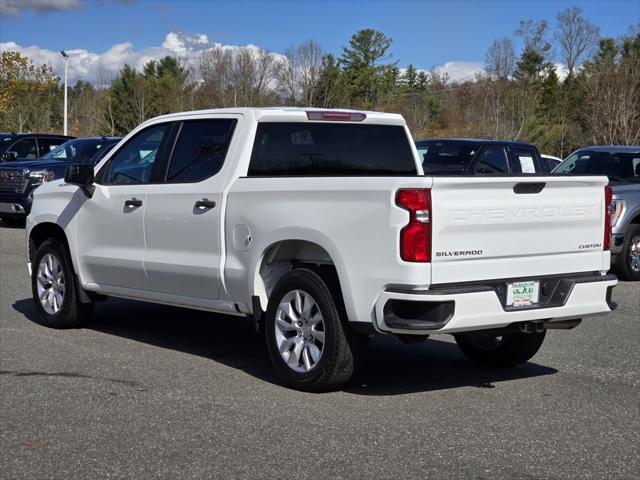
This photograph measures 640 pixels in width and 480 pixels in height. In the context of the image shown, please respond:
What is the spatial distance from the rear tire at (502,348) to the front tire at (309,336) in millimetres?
1328

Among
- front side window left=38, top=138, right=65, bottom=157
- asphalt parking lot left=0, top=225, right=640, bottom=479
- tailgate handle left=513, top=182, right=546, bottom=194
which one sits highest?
front side window left=38, top=138, right=65, bottom=157

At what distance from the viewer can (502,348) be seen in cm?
739

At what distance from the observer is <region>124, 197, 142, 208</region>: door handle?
25.5ft

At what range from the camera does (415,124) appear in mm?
48844

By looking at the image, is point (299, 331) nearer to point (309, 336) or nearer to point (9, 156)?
point (309, 336)

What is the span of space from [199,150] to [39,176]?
1257cm

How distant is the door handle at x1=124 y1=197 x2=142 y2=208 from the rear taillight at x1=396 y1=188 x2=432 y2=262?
2.77m

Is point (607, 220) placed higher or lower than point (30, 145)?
lower

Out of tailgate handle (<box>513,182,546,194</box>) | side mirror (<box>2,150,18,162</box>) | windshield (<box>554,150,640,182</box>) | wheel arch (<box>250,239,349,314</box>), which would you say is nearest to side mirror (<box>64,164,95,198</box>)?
wheel arch (<box>250,239,349,314</box>)

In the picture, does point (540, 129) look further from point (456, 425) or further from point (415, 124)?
point (456, 425)

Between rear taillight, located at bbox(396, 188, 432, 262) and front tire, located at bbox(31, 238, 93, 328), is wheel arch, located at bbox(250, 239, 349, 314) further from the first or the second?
front tire, located at bbox(31, 238, 93, 328)

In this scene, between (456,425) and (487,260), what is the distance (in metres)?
1.04

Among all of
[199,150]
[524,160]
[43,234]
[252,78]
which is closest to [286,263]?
[199,150]

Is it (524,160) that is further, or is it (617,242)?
(524,160)
